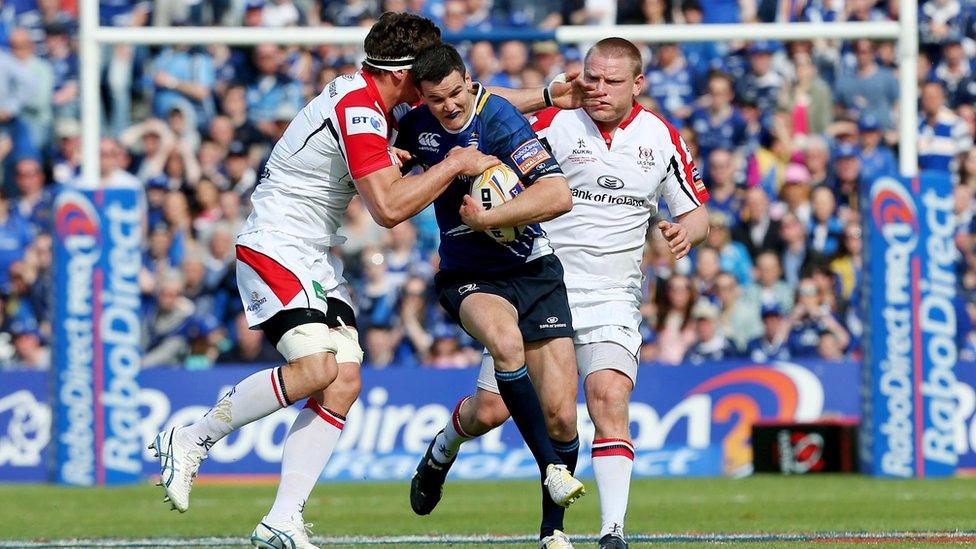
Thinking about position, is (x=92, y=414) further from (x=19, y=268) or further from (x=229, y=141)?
(x=229, y=141)

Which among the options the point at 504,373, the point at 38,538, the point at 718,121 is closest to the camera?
the point at 504,373

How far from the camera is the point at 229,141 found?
19141mm

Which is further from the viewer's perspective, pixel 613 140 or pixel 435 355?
pixel 435 355

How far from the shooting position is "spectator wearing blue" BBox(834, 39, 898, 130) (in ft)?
63.2

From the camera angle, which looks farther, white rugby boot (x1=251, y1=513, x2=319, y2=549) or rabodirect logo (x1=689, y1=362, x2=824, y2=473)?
rabodirect logo (x1=689, y1=362, x2=824, y2=473)

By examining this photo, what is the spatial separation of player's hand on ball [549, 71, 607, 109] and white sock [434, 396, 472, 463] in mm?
1740

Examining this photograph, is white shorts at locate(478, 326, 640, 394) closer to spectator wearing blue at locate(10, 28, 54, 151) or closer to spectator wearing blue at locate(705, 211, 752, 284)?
spectator wearing blue at locate(705, 211, 752, 284)

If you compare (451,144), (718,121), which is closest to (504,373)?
(451,144)

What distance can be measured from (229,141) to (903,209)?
7837 millimetres

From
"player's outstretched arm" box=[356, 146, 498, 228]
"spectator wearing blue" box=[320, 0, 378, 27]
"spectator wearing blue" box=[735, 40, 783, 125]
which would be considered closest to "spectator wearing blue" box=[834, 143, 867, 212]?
"spectator wearing blue" box=[735, 40, 783, 125]

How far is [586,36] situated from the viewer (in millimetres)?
15078

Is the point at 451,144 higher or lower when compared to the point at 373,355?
higher

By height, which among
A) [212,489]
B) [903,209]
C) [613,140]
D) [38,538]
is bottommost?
[212,489]

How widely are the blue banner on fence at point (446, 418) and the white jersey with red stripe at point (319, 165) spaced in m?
8.06
